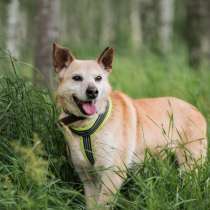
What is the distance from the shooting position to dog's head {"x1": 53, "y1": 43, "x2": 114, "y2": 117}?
5879 millimetres

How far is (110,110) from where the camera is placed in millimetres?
6105

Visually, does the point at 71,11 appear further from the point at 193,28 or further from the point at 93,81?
the point at 93,81

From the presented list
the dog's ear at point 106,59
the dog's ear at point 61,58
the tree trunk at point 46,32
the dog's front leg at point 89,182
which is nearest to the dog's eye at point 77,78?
the dog's ear at point 61,58

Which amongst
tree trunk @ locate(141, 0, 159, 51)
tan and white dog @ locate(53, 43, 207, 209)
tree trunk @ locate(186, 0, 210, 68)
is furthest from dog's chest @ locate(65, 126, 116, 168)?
tree trunk @ locate(141, 0, 159, 51)

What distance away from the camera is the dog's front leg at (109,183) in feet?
18.8

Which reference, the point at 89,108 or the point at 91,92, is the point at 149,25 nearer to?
the point at 89,108

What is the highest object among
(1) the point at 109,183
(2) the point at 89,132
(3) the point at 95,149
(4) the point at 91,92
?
(4) the point at 91,92

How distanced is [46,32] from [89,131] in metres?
3.99

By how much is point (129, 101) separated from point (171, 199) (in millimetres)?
1317

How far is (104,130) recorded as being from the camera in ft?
19.7

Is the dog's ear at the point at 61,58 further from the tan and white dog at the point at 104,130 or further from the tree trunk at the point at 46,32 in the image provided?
the tree trunk at the point at 46,32

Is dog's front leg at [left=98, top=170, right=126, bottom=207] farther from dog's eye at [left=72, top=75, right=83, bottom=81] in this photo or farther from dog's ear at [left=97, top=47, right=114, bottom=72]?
dog's ear at [left=97, top=47, right=114, bottom=72]

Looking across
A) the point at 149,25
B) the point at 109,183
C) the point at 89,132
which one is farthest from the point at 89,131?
the point at 149,25

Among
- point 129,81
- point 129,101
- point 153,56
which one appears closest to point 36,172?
point 129,101
